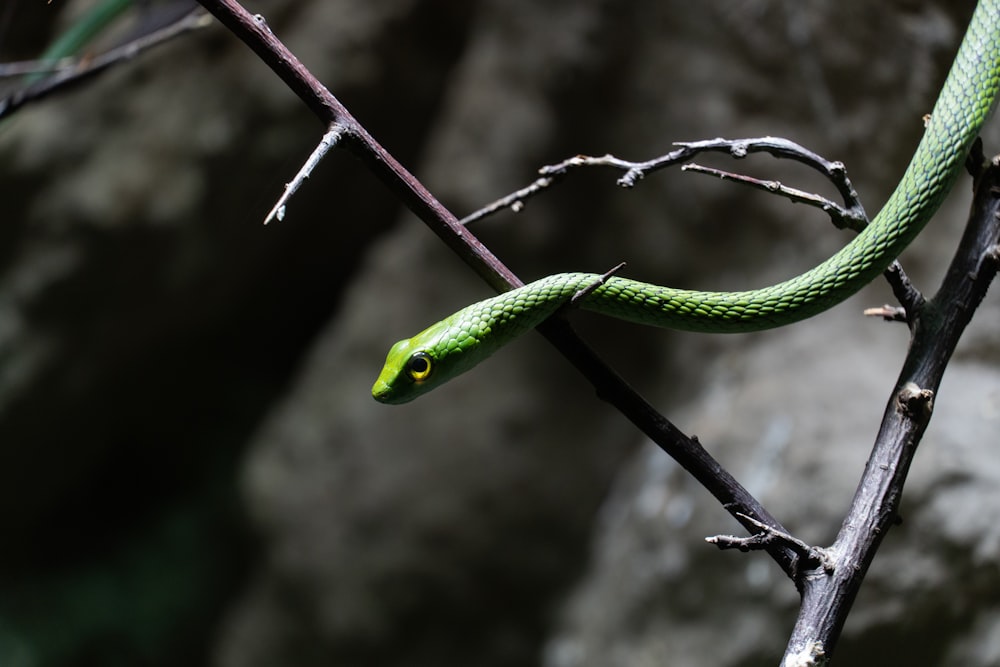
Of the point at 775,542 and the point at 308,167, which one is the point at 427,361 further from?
the point at 775,542

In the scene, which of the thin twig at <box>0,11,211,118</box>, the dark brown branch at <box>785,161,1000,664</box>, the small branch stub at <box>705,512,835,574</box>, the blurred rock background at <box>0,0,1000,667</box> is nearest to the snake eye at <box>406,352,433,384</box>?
the small branch stub at <box>705,512,835,574</box>

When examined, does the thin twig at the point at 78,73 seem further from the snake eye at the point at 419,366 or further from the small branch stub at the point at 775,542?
the small branch stub at the point at 775,542

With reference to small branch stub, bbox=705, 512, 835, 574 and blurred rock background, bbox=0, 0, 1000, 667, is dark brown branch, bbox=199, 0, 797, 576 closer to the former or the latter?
small branch stub, bbox=705, 512, 835, 574

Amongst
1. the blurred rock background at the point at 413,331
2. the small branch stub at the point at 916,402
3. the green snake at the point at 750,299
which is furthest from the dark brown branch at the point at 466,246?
the blurred rock background at the point at 413,331

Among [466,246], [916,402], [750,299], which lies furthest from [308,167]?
[916,402]

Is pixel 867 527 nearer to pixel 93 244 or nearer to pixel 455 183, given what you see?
pixel 455 183

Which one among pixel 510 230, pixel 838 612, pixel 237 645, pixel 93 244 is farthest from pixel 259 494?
pixel 838 612
